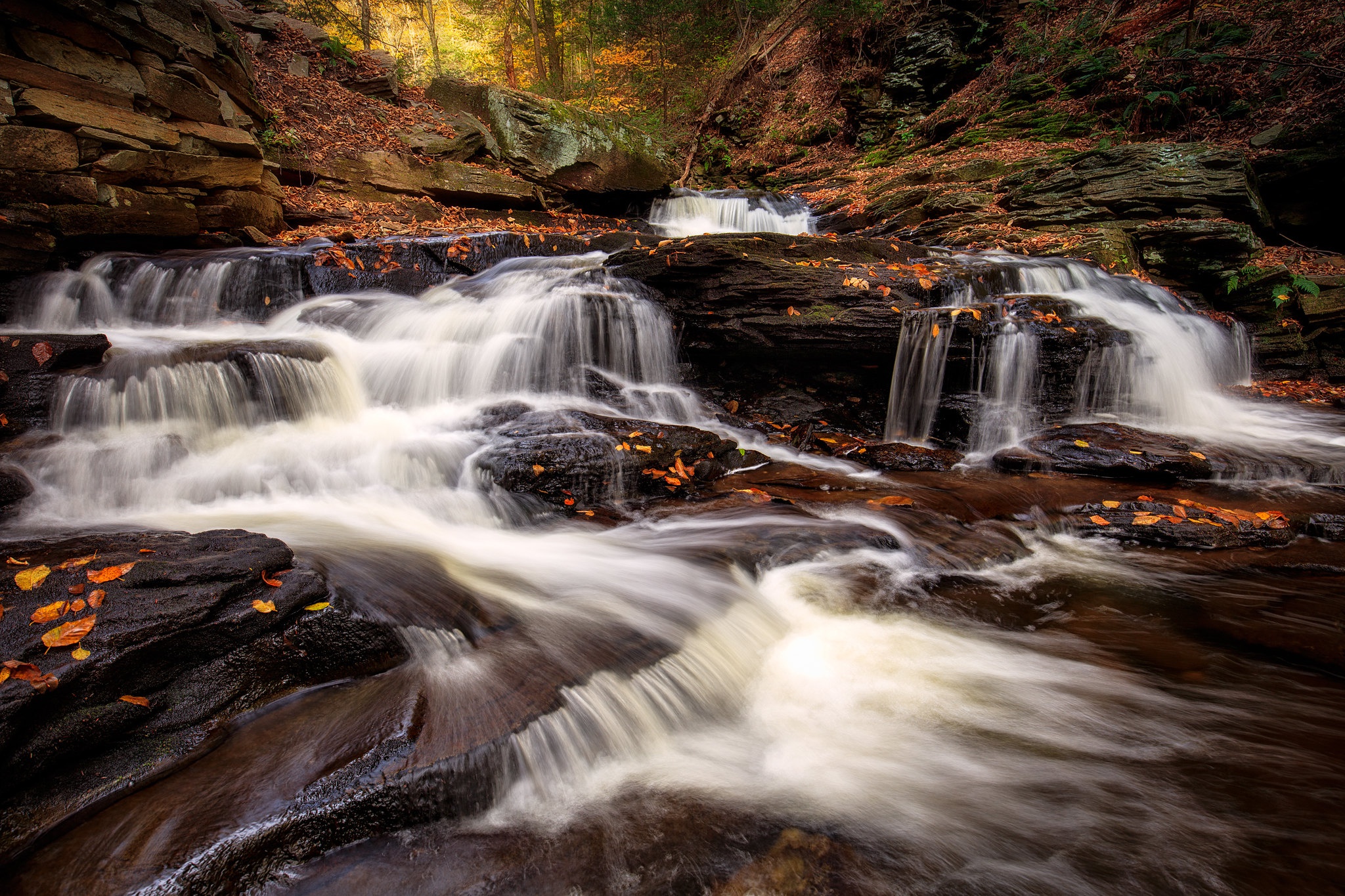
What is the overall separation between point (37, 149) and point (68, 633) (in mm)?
7494

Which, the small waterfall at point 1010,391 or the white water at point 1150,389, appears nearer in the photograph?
the white water at point 1150,389

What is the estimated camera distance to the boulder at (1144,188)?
9055 millimetres

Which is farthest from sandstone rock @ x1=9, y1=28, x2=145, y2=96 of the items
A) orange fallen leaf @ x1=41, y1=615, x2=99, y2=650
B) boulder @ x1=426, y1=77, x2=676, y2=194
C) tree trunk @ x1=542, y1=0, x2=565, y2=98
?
tree trunk @ x1=542, y1=0, x2=565, y2=98

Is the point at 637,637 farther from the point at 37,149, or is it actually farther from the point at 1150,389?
the point at 37,149

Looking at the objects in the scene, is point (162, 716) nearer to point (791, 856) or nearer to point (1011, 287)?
point (791, 856)

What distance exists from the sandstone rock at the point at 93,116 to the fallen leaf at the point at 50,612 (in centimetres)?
739

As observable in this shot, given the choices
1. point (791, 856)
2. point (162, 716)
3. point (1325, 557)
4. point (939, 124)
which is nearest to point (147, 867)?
point (162, 716)

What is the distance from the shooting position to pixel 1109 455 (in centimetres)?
562

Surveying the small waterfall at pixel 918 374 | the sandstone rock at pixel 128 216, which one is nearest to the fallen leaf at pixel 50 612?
the small waterfall at pixel 918 374

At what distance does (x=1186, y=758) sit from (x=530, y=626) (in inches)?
121

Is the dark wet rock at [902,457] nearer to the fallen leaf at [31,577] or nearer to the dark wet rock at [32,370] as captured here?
the fallen leaf at [31,577]

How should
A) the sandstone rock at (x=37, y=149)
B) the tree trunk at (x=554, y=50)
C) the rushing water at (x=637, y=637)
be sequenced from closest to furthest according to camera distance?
the rushing water at (x=637, y=637) → the sandstone rock at (x=37, y=149) → the tree trunk at (x=554, y=50)

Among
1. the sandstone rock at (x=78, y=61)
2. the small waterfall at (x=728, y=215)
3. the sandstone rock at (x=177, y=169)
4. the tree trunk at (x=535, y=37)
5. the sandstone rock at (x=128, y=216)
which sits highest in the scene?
the tree trunk at (x=535, y=37)

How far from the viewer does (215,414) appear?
5199mm
